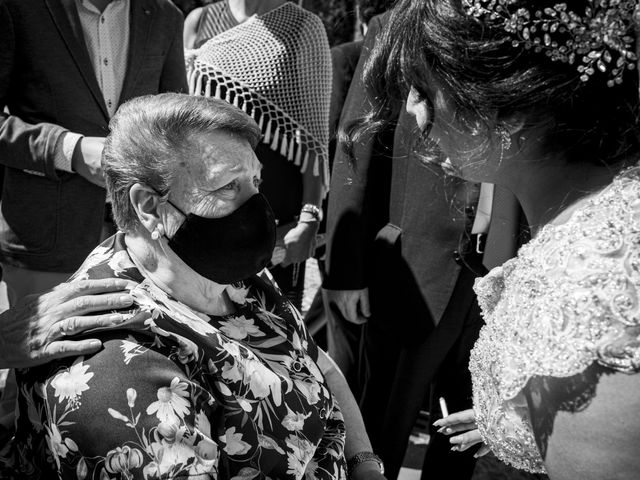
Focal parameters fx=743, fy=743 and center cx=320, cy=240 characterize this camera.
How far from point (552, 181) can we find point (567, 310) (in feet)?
1.05

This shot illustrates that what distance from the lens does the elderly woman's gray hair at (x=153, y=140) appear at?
1.83m

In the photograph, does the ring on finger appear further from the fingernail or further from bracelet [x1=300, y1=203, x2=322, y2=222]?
bracelet [x1=300, y1=203, x2=322, y2=222]

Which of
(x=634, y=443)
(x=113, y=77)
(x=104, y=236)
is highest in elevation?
(x=634, y=443)

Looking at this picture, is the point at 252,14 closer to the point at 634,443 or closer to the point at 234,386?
the point at 234,386

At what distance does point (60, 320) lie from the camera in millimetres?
1631

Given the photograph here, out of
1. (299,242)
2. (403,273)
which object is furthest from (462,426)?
(299,242)

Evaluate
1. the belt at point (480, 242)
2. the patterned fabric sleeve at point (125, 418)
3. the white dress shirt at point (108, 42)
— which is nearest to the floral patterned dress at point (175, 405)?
the patterned fabric sleeve at point (125, 418)

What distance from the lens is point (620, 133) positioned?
50.7 inches

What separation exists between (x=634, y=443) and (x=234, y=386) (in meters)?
0.92

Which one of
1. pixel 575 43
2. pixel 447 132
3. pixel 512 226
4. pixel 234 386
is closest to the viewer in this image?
pixel 575 43

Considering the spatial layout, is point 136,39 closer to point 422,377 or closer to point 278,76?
point 278,76

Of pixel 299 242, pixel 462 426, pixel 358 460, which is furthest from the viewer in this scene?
pixel 299 242

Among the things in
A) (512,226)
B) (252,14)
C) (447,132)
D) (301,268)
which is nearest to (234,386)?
(447,132)

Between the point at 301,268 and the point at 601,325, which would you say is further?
the point at 301,268
